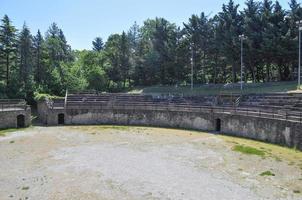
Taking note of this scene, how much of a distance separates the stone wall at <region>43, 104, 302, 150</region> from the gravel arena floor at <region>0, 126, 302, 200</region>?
124 cm

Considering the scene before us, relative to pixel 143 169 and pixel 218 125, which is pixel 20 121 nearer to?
pixel 218 125

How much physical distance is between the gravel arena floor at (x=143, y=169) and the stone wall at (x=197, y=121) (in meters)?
1.24

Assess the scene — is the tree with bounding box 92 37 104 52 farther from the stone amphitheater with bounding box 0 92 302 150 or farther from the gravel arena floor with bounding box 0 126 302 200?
the gravel arena floor with bounding box 0 126 302 200

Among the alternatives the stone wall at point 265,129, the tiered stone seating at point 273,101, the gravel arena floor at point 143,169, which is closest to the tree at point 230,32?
the tiered stone seating at point 273,101

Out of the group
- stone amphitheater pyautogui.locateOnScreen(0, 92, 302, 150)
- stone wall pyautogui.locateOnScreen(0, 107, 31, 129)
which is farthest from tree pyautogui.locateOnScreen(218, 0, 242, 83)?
stone wall pyautogui.locateOnScreen(0, 107, 31, 129)

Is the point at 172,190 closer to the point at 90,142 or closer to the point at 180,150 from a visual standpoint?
the point at 180,150

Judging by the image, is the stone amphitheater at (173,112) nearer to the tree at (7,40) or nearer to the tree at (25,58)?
the tree at (25,58)

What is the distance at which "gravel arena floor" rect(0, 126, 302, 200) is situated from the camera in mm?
14914

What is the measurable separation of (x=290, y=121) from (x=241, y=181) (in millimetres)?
9924

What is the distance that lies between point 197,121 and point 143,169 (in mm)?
17560

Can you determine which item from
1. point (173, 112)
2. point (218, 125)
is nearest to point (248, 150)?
point (218, 125)

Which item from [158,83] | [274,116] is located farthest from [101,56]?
[274,116]

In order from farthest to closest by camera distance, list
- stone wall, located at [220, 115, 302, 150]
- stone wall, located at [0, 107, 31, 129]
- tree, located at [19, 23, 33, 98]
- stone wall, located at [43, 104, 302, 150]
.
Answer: tree, located at [19, 23, 33, 98], stone wall, located at [0, 107, 31, 129], stone wall, located at [43, 104, 302, 150], stone wall, located at [220, 115, 302, 150]

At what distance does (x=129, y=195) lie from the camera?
14656 millimetres
